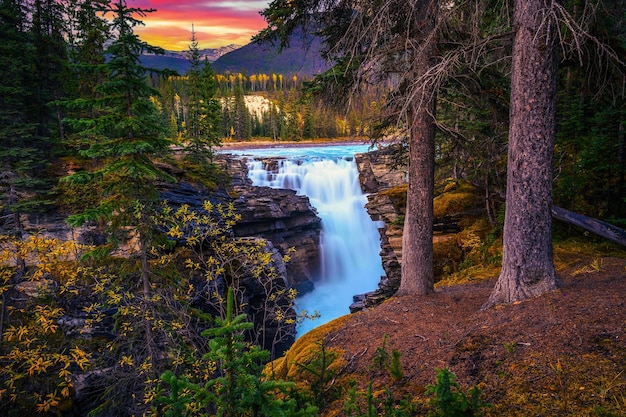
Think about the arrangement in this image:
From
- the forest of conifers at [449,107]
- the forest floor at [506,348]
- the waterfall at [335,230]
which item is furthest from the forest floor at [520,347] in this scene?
the waterfall at [335,230]

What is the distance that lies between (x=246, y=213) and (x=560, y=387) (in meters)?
26.1

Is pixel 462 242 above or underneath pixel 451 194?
underneath

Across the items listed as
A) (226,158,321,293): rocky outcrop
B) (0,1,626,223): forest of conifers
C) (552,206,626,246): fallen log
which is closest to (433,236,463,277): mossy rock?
(0,1,626,223): forest of conifers

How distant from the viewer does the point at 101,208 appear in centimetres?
855

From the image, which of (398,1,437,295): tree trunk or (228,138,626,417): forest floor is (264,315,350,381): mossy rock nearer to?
(228,138,626,417): forest floor

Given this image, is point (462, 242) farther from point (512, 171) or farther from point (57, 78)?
point (57, 78)

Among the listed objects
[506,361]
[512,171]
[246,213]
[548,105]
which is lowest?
[246,213]

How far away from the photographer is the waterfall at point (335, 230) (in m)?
28.1

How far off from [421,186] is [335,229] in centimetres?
2617

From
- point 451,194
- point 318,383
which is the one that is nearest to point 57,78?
point 451,194

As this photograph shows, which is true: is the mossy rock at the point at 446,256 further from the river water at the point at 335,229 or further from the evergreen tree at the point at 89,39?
the evergreen tree at the point at 89,39

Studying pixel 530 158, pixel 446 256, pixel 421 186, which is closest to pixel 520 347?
pixel 530 158

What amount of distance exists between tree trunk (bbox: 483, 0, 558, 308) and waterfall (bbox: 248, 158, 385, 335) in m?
18.6

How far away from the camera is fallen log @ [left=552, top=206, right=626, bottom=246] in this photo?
7.82m
